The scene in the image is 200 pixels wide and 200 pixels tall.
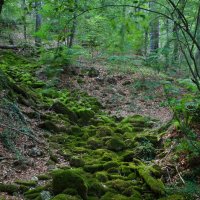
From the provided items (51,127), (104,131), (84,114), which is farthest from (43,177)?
(84,114)

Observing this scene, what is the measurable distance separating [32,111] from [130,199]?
499 cm

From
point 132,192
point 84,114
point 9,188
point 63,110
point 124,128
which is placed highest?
point 63,110

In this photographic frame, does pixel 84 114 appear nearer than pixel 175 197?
No

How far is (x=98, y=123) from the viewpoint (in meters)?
11.5

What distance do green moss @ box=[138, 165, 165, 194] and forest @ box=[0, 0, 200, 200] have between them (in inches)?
0.9

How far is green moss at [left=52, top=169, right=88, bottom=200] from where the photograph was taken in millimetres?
6348

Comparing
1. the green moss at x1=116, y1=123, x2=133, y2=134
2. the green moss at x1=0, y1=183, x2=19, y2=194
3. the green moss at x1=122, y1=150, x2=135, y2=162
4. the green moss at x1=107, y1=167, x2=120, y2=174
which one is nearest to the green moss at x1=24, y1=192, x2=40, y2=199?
the green moss at x1=0, y1=183, x2=19, y2=194

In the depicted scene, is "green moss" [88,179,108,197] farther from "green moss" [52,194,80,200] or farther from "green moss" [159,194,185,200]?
"green moss" [159,194,185,200]

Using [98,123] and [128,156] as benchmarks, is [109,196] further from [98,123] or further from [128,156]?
[98,123]

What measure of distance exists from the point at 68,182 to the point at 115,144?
337cm

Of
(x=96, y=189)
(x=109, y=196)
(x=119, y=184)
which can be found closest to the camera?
(x=109, y=196)

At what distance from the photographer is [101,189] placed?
6922mm

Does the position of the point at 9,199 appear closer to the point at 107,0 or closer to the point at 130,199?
the point at 130,199

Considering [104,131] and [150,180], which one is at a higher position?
[104,131]
